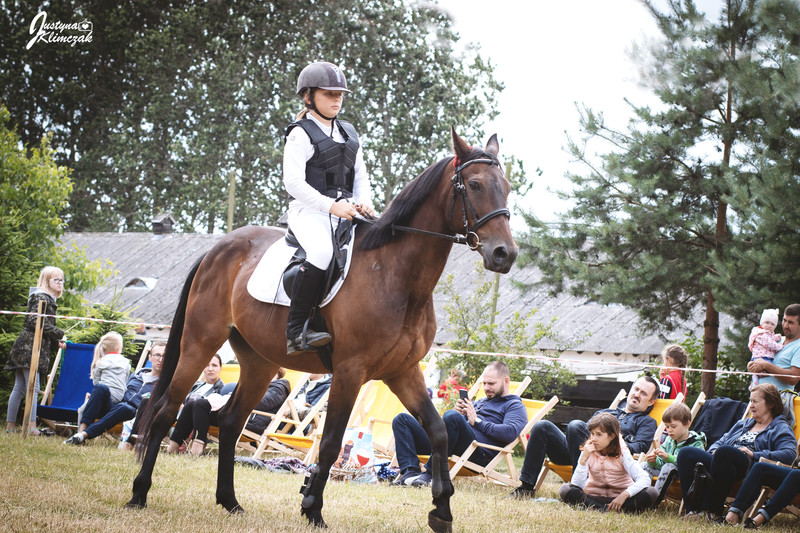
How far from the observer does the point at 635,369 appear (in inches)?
645

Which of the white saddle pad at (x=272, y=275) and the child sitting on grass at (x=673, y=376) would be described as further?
the child sitting on grass at (x=673, y=376)

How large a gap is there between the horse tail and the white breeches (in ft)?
4.12

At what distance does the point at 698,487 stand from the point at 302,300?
3745 mm

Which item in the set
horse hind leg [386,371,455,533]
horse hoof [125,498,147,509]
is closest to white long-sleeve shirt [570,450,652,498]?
horse hind leg [386,371,455,533]

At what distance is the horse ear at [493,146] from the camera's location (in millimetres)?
4633

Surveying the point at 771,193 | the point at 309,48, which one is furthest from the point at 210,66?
the point at 771,193

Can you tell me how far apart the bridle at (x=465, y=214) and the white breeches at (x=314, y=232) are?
1.69 ft

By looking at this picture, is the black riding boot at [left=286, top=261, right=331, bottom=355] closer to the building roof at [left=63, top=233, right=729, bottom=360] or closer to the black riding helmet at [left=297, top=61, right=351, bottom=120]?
the black riding helmet at [left=297, top=61, right=351, bottom=120]

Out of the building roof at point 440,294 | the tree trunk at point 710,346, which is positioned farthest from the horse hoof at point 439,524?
the building roof at point 440,294

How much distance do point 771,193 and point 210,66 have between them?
25621 millimetres

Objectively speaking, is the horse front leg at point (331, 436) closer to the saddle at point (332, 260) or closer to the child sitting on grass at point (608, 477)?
the saddle at point (332, 260)

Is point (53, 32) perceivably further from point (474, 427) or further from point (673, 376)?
point (673, 376)

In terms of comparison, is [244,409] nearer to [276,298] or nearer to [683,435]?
[276,298]

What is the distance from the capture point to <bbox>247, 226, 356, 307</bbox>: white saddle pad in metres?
5.07
